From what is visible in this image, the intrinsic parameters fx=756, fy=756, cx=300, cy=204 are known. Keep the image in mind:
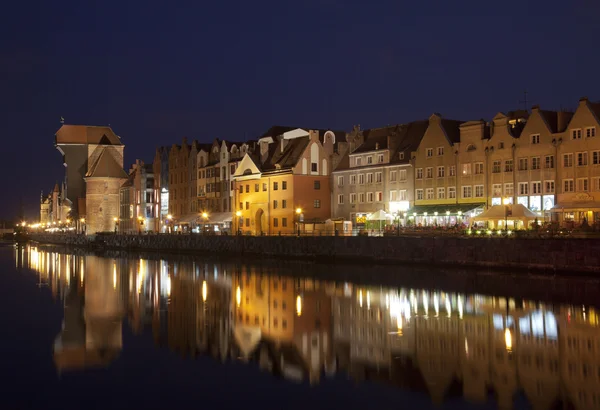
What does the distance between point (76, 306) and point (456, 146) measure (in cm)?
3935

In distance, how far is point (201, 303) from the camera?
122ft

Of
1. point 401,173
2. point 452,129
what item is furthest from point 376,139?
point 452,129

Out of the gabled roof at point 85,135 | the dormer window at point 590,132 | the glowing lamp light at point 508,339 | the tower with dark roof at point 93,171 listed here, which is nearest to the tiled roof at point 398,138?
the dormer window at point 590,132

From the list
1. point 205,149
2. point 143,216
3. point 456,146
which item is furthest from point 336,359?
point 143,216

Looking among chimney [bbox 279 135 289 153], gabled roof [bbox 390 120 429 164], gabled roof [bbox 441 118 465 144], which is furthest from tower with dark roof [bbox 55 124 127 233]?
gabled roof [bbox 441 118 465 144]

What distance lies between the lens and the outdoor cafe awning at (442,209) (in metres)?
62.9

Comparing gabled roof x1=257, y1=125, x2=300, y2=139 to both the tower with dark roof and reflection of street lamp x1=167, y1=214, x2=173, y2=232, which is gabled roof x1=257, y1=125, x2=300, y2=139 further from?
the tower with dark roof

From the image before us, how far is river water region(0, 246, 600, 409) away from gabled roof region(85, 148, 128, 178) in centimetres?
9346

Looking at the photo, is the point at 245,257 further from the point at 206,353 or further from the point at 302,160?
the point at 206,353

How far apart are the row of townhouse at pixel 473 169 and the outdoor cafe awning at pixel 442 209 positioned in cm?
10

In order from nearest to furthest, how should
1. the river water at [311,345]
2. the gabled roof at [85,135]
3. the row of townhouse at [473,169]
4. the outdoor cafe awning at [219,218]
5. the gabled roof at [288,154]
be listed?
the river water at [311,345], the row of townhouse at [473,169], the gabled roof at [288,154], the outdoor cafe awning at [219,218], the gabled roof at [85,135]

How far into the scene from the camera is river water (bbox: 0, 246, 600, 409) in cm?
1869

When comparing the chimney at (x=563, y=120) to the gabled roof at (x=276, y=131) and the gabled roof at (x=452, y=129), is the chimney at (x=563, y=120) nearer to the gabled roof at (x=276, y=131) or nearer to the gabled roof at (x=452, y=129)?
the gabled roof at (x=452, y=129)

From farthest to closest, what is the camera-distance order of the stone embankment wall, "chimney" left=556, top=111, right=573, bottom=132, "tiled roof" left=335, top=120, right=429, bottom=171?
"tiled roof" left=335, top=120, right=429, bottom=171 < "chimney" left=556, top=111, right=573, bottom=132 < the stone embankment wall
